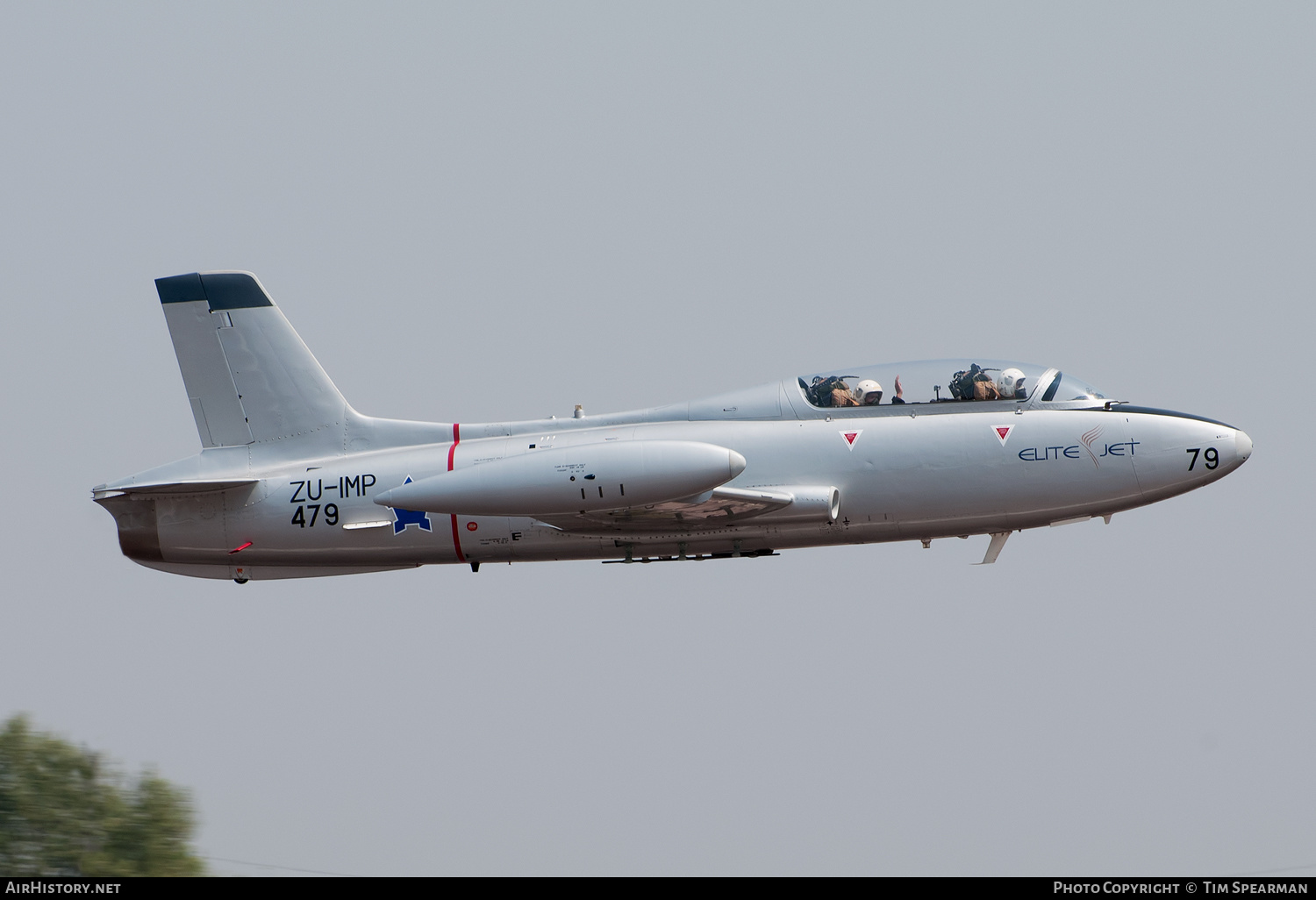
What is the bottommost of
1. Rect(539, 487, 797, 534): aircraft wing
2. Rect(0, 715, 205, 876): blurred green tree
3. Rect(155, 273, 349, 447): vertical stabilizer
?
Rect(0, 715, 205, 876): blurred green tree

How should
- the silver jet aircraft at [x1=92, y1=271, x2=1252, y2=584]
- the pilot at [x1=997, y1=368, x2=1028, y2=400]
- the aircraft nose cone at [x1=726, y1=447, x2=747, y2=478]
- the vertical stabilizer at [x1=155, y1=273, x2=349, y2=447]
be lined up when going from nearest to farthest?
the aircraft nose cone at [x1=726, y1=447, x2=747, y2=478]
the silver jet aircraft at [x1=92, y1=271, x2=1252, y2=584]
the pilot at [x1=997, y1=368, x2=1028, y2=400]
the vertical stabilizer at [x1=155, y1=273, x2=349, y2=447]

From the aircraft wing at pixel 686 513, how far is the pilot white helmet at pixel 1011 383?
3.21 metres

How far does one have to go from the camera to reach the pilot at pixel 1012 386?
18281 mm

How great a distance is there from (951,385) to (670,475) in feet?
14.4

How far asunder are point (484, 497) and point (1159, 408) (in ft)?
29.3

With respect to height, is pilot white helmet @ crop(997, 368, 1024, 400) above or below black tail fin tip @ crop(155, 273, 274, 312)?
below

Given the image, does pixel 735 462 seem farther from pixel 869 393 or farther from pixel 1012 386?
pixel 1012 386

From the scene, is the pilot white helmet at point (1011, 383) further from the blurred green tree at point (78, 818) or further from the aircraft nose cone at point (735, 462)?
the blurred green tree at point (78, 818)

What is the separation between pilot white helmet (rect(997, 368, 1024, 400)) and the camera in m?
18.3

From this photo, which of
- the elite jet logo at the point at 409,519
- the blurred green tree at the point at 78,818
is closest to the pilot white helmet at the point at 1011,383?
the elite jet logo at the point at 409,519

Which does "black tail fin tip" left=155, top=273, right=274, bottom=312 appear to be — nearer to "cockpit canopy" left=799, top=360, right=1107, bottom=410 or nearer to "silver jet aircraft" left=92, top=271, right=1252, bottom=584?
"silver jet aircraft" left=92, top=271, right=1252, bottom=584

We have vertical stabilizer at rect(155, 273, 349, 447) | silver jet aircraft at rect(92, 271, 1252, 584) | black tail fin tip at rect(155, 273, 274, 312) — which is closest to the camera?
silver jet aircraft at rect(92, 271, 1252, 584)

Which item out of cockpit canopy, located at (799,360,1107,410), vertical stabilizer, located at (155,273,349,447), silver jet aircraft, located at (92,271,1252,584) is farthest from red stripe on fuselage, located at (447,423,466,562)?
cockpit canopy, located at (799,360,1107,410)

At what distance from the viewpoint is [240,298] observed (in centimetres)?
2089
